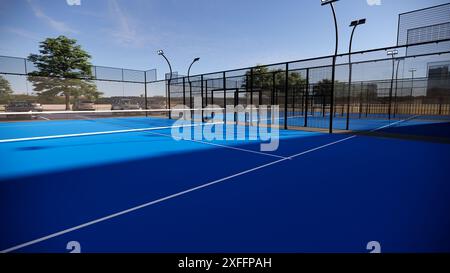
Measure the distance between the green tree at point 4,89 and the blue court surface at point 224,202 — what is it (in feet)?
51.2

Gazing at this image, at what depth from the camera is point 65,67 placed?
3092 cm

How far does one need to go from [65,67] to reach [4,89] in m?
14.3

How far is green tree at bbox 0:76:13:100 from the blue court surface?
15621 mm

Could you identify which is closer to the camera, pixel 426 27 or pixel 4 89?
pixel 426 27

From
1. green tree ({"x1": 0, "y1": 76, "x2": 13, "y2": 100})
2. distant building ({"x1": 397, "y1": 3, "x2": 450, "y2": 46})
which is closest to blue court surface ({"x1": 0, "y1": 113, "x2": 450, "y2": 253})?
distant building ({"x1": 397, "y1": 3, "x2": 450, "y2": 46})

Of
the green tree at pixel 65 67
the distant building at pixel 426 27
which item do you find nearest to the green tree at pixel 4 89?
the green tree at pixel 65 67

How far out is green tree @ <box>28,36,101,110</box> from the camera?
2103 centimetres

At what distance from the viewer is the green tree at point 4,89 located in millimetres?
18047

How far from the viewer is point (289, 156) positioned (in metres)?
6.88

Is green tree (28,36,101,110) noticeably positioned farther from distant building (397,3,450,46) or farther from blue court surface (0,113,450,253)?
distant building (397,3,450,46)

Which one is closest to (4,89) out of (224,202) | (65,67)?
(65,67)

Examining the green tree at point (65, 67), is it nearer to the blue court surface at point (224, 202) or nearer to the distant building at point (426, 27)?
the blue court surface at point (224, 202)

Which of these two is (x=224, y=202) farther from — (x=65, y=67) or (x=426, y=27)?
(x=65, y=67)
